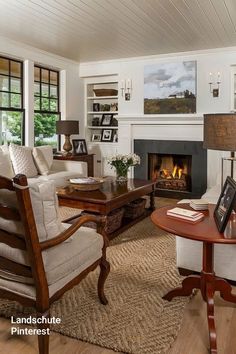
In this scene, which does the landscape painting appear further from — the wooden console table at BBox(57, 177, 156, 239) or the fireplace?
the wooden console table at BBox(57, 177, 156, 239)

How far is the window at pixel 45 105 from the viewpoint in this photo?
570 cm

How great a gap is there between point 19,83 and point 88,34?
153cm

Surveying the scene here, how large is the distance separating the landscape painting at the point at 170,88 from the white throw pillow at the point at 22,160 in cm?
236

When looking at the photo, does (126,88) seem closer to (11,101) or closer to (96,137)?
(96,137)

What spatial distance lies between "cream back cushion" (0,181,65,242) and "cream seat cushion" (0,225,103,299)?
0.11 m

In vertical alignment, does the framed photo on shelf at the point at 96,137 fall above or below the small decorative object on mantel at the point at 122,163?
above

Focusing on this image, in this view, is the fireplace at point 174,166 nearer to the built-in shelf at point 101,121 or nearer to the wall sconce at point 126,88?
the built-in shelf at point 101,121

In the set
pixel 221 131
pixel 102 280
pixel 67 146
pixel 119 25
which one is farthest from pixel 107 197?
pixel 67 146

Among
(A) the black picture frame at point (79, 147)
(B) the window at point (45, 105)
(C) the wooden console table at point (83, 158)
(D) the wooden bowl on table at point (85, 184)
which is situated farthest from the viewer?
(A) the black picture frame at point (79, 147)

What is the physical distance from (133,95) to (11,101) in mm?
2177

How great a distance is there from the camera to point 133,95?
6008mm

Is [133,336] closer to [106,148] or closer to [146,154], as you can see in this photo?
[146,154]

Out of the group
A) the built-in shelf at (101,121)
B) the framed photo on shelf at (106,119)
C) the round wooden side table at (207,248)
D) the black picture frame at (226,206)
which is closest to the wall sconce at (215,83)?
the built-in shelf at (101,121)

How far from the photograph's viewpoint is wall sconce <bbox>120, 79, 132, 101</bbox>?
6.01m
